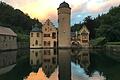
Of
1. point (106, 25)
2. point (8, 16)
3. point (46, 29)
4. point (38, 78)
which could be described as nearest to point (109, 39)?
point (106, 25)

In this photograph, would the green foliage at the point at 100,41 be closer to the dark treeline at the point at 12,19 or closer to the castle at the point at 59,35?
the castle at the point at 59,35

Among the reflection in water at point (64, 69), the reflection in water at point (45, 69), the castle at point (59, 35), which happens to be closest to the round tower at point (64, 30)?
the castle at point (59, 35)

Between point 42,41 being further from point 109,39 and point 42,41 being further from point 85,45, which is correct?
point 109,39

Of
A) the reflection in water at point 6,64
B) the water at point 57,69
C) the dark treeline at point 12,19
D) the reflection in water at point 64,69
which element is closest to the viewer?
the reflection in water at point 64,69

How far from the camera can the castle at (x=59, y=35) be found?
3312 inches

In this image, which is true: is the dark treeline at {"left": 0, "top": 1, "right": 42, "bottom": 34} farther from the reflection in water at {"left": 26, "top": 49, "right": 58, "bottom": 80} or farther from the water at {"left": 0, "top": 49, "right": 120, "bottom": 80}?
the water at {"left": 0, "top": 49, "right": 120, "bottom": 80}

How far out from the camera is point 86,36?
95.7 meters

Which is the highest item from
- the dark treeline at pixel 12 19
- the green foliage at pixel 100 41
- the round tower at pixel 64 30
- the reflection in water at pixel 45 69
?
the dark treeline at pixel 12 19

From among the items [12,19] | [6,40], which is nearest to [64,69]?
[6,40]

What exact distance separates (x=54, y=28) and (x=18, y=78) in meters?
70.3

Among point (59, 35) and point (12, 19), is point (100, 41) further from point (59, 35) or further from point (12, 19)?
point (12, 19)

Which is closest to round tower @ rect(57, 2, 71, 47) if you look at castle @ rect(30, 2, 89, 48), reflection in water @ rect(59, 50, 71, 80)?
castle @ rect(30, 2, 89, 48)

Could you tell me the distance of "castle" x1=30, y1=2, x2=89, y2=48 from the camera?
84.1 metres

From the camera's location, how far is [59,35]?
8450 cm
